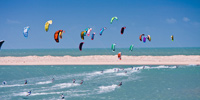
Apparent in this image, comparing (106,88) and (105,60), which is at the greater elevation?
(105,60)

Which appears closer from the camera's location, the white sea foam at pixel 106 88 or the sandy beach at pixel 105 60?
the white sea foam at pixel 106 88

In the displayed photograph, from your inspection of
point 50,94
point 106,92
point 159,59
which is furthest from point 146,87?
point 159,59

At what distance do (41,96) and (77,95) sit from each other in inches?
155

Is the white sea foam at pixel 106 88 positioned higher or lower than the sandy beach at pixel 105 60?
lower

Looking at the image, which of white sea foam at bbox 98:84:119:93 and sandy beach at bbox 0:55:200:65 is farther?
sandy beach at bbox 0:55:200:65

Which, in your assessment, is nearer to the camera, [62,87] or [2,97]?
[2,97]

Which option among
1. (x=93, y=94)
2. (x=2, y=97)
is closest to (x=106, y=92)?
(x=93, y=94)

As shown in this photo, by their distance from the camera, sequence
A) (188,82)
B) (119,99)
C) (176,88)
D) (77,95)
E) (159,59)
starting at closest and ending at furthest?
(119,99) < (77,95) < (176,88) < (188,82) < (159,59)

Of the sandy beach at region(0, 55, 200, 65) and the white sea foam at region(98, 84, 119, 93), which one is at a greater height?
the sandy beach at region(0, 55, 200, 65)

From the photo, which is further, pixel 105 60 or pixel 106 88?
pixel 105 60

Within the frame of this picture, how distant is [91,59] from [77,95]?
48.5m

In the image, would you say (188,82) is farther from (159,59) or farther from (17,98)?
(159,59)

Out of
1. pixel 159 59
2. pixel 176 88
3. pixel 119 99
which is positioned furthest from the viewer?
pixel 159 59

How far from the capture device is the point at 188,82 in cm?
3566
